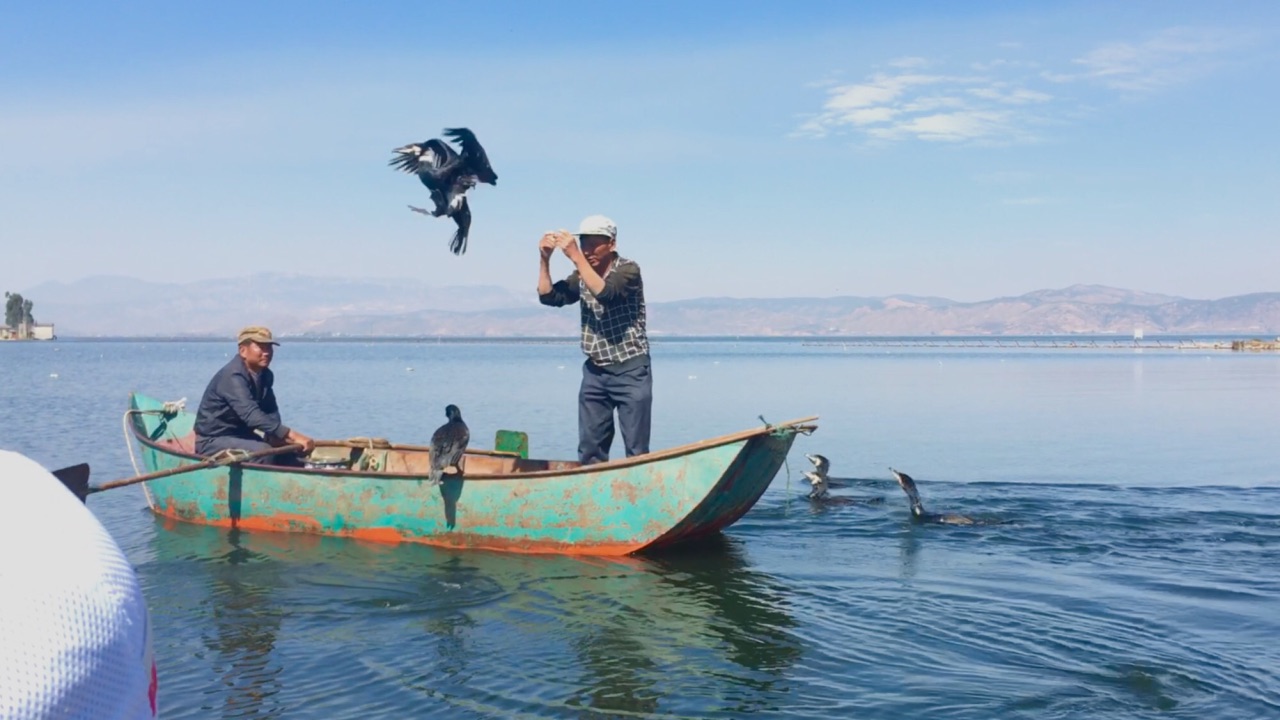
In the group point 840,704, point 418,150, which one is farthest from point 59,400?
point 840,704

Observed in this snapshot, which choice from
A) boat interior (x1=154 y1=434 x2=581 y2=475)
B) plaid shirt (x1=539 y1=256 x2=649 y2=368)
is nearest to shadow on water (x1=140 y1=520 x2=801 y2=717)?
boat interior (x1=154 y1=434 x2=581 y2=475)

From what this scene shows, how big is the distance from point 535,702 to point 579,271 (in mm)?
3555

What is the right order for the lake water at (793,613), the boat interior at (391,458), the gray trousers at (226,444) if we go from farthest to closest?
the boat interior at (391,458) → the gray trousers at (226,444) → the lake water at (793,613)

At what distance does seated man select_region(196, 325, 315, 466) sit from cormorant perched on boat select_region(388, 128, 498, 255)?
Answer: 2038 millimetres

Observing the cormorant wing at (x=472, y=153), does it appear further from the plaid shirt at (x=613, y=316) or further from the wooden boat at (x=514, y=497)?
the wooden boat at (x=514, y=497)

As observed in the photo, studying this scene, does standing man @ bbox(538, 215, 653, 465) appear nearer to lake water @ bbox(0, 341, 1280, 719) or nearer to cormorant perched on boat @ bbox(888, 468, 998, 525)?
lake water @ bbox(0, 341, 1280, 719)

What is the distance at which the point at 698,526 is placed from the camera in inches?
359

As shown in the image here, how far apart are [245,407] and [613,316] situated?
3.65m

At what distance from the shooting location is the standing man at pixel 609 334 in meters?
8.95

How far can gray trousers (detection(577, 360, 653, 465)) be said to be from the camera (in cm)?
909

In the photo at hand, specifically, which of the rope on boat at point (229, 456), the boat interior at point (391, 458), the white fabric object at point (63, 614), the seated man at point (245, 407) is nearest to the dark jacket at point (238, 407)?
the seated man at point (245, 407)

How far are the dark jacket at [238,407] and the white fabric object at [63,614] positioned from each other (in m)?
8.65

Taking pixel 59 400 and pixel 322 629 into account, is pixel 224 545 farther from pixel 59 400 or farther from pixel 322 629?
pixel 59 400

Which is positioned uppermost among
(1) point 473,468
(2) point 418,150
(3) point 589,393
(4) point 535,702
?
(2) point 418,150
